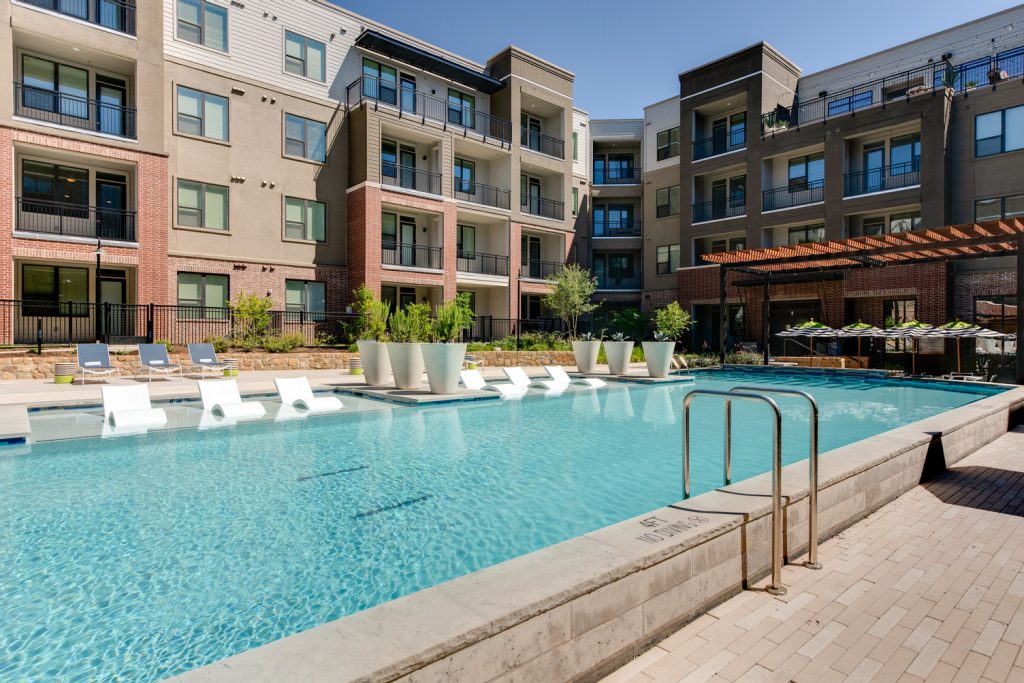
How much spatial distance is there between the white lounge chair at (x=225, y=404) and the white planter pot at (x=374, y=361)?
3.78 metres

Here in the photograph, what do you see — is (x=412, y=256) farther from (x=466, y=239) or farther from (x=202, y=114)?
(x=202, y=114)

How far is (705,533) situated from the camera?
296 cm

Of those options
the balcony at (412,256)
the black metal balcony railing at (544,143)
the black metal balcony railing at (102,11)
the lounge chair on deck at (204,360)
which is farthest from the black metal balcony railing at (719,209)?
the black metal balcony railing at (102,11)

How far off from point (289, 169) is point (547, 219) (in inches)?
485

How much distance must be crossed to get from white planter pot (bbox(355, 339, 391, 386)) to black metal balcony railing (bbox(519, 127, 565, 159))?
18.2 m

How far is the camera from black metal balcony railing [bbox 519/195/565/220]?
93.5 feet

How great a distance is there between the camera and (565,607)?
2.29m

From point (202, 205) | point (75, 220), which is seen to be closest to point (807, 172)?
point (202, 205)

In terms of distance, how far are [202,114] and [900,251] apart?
2258 cm

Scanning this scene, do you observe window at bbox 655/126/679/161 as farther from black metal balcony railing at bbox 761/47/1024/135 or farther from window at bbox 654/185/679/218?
black metal balcony railing at bbox 761/47/1024/135

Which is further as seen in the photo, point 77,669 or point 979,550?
point 979,550

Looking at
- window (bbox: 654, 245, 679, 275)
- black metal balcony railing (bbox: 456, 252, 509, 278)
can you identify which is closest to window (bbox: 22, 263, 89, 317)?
black metal balcony railing (bbox: 456, 252, 509, 278)

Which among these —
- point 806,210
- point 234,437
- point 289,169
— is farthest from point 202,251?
point 806,210

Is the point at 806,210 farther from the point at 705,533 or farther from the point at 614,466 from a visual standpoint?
the point at 705,533
